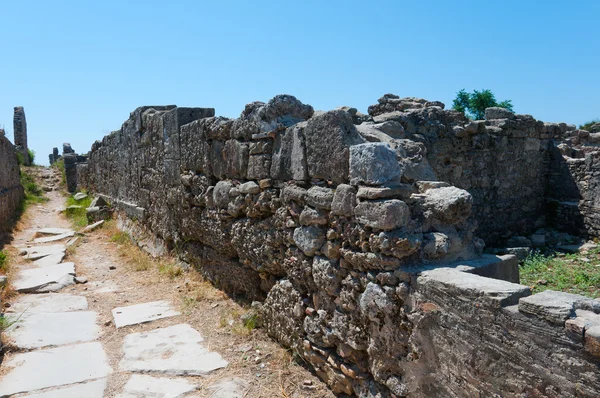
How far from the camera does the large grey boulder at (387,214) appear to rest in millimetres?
2549

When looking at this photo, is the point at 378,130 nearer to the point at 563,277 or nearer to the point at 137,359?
the point at 137,359

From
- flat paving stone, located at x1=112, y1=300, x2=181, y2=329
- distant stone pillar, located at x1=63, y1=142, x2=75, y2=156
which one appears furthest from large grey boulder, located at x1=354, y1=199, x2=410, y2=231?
distant stone pillar, located at x1=63, y1=142, x2=75, y2=156

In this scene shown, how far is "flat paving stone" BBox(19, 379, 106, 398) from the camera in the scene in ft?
10.2

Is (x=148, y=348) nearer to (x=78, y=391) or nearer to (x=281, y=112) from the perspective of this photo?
(x=78, y=391)

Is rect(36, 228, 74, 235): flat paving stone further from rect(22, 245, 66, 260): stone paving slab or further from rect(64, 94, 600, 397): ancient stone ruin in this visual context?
rect(64, 94, 600, 397): ancient stone ruin

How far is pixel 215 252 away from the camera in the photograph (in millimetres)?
5094

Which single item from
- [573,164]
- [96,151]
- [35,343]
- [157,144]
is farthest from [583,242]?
[96,151]

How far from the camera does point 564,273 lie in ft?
19.1

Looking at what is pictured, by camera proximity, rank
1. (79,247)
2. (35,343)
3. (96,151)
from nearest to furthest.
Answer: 1. (35,343)
2. (79,247)
3. (96,151)

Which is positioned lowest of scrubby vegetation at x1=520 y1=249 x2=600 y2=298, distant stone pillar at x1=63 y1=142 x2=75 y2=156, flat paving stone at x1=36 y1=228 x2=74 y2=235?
scrubby vegetation at x1=520 y1=249 x2=600 y2=298

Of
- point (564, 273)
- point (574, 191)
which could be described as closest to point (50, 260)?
point (564, 273)

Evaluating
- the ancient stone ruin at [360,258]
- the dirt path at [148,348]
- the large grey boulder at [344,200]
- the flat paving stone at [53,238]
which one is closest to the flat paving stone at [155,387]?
the dirt path at [148,348]

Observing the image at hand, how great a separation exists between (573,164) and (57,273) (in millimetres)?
8323

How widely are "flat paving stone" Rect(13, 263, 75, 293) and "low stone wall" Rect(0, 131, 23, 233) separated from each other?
3.39 meters
